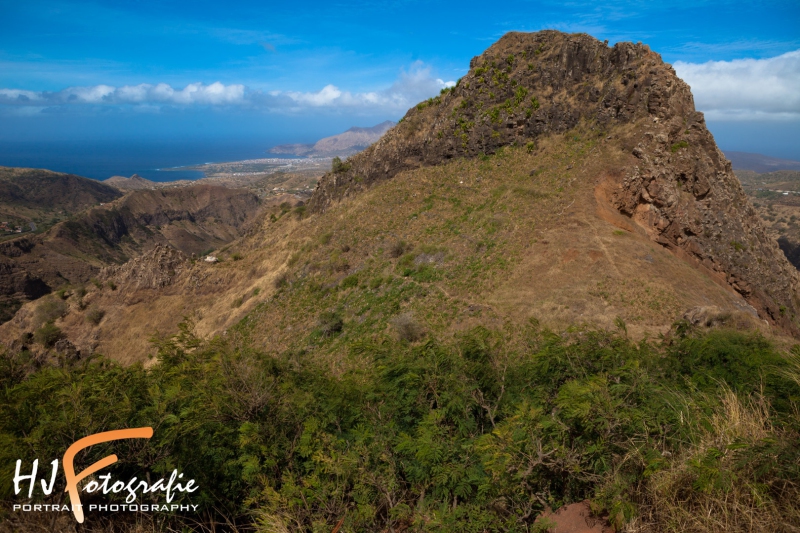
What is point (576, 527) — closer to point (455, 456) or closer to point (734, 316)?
point (455, 456)

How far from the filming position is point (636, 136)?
2534 centimetres

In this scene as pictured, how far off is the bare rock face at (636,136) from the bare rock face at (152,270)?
22.8m

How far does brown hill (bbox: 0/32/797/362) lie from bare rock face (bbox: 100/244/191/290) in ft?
0.41

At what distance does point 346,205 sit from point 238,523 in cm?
3188

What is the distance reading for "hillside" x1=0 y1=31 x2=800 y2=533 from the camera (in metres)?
6.12

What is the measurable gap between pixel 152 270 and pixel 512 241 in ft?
103

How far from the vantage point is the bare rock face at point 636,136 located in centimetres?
2331

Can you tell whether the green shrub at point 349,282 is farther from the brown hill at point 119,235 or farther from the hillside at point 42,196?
the hillside at point 42,196

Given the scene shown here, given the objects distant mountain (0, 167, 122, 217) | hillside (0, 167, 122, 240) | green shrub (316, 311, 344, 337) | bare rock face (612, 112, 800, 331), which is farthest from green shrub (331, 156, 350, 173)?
distant mountain (0, 167, 122, 217)

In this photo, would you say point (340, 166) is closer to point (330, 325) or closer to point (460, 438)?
point (330, 325)

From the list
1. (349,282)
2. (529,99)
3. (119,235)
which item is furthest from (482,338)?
(119,235)

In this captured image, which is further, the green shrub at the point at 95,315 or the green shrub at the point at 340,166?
the green shrub at the point at 340,166

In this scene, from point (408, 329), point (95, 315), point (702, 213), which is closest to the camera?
point (408, 329)

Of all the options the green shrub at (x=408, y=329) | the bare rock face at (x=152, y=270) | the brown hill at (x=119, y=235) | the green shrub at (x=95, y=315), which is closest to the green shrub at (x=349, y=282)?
the green shrub at (x=408, y=329)
